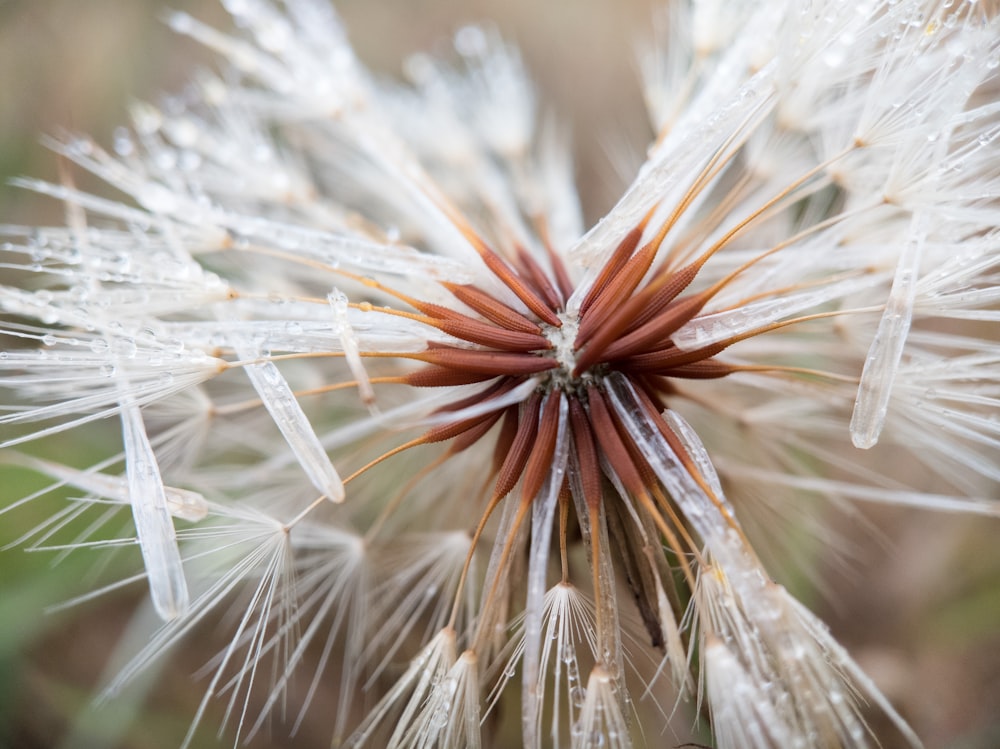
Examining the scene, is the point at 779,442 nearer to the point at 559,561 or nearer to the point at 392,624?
the point at 559,561

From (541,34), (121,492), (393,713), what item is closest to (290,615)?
(393,713)

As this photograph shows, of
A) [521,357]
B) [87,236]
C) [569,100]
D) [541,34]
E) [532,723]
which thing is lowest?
[532,723]

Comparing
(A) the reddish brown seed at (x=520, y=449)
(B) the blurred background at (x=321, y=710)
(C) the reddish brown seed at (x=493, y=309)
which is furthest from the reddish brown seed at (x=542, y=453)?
(B) the blurred background at (x=321, y=710)

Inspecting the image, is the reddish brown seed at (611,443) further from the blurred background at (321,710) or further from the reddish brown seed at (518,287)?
the blurred background at (321,710)

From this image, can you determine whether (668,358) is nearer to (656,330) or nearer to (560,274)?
(656,330)

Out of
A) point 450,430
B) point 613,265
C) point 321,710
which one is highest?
point 613,265

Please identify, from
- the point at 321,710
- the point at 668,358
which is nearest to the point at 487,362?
the point at 668,358
